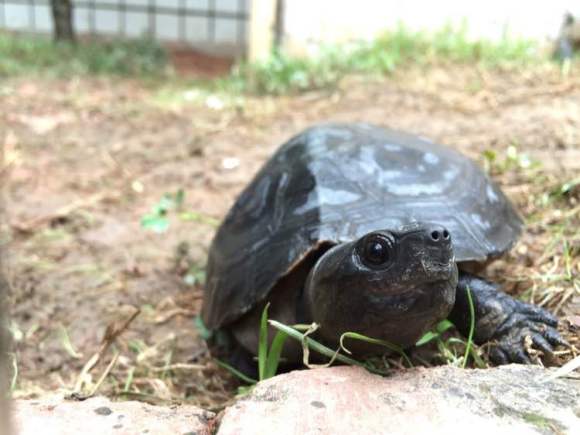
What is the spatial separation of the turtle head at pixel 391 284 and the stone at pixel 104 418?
0.42 metres

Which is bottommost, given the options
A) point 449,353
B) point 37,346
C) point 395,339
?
point 37,346

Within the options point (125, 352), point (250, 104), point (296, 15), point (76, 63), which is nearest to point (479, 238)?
point (125, 352)

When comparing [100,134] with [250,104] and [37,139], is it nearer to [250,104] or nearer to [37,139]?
[37,139]

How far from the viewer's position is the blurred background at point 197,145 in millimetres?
2297

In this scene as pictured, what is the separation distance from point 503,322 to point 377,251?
0.57m

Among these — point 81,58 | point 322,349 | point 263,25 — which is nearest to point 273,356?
point 322,349

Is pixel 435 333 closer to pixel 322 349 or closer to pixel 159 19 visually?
pixel 322 349

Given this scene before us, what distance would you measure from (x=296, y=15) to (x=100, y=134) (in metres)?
2.39

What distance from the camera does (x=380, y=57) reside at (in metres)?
5.46

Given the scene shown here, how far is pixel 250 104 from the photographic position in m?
5.35

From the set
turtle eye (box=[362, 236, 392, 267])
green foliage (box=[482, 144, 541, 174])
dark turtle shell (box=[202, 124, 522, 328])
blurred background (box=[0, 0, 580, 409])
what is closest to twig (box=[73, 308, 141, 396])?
blurred background (box=[0, 0, 580, 409])

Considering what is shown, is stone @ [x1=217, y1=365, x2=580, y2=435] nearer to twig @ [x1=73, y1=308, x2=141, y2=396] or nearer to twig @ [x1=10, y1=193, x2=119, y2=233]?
twig @ [x1=73, y1=308, x2=141, y2=396]

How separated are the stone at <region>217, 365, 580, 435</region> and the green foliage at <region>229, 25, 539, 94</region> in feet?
13.5

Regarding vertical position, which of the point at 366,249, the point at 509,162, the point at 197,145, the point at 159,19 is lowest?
the point at 197,145
